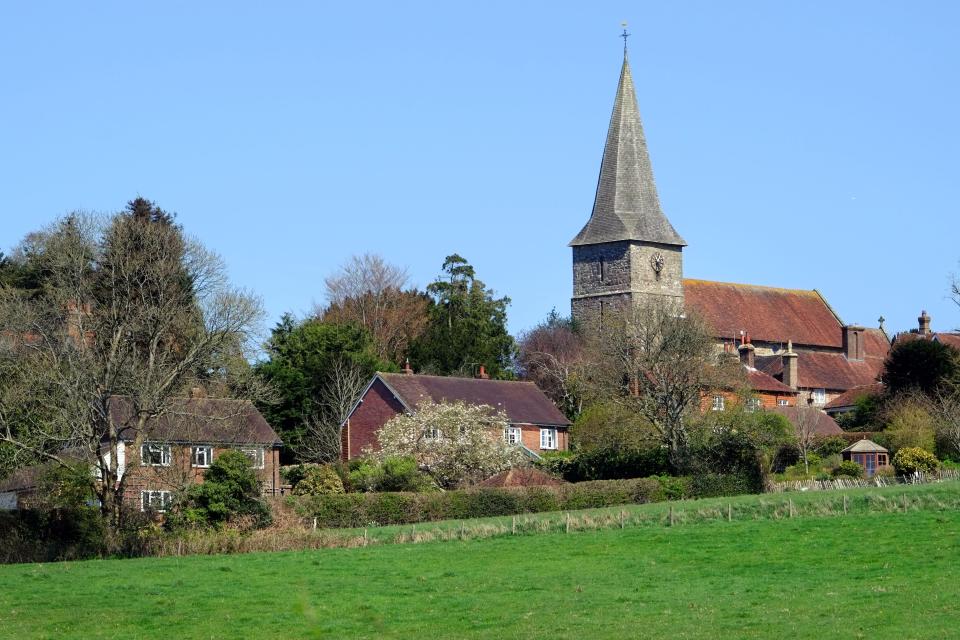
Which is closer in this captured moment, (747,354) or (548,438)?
(548,438)

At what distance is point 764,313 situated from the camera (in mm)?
97500

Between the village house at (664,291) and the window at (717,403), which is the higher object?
the village house at (664,291)

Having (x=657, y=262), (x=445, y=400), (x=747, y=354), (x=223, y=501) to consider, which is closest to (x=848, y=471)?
(x=445, y=400)

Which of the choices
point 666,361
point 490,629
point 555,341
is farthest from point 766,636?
point 555,341

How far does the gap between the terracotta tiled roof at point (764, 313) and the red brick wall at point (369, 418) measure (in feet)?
107

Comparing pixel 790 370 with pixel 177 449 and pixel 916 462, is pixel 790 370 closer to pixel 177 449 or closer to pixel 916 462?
pixel 916 462

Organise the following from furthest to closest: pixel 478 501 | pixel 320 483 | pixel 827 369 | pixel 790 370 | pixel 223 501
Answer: pixel 827 369, pixel 790 370, pixel 320 483, pixel 478 501, pixel 223 501

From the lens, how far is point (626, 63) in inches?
3661

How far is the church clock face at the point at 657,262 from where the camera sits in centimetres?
9031

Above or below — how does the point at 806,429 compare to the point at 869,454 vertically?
above

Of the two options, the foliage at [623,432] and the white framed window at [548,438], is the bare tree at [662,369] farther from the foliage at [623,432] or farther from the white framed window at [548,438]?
the white framed window at [548,438]

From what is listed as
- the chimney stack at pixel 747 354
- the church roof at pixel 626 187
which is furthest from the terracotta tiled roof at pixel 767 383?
the church roof at pixel 626 187

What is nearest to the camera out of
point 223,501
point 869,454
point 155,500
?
point 223,501

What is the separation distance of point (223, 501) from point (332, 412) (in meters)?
28.5
